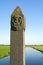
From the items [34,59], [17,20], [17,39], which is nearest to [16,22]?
[17,20]

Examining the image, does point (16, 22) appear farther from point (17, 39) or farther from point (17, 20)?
point (17, 39)

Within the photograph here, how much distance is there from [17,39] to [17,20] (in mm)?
709

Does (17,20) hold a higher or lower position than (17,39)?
higher

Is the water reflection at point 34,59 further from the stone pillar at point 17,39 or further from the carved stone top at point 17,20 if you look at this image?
the carved stone top at point 17,20

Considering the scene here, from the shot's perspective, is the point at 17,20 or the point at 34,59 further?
the point at 34,59

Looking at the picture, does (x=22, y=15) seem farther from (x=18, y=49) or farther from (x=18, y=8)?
(x=18, y=49)

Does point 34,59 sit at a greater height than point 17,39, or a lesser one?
lesser

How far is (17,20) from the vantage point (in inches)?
234

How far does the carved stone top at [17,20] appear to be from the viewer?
5902 millimetres

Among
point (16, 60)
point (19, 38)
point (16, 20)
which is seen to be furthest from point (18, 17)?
point (16, 60)

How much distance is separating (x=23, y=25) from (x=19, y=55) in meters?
1.12

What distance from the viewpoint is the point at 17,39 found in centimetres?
589

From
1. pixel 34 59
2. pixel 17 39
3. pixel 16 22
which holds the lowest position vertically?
pixel 34 59

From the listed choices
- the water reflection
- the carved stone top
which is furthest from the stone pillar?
the water reflection
